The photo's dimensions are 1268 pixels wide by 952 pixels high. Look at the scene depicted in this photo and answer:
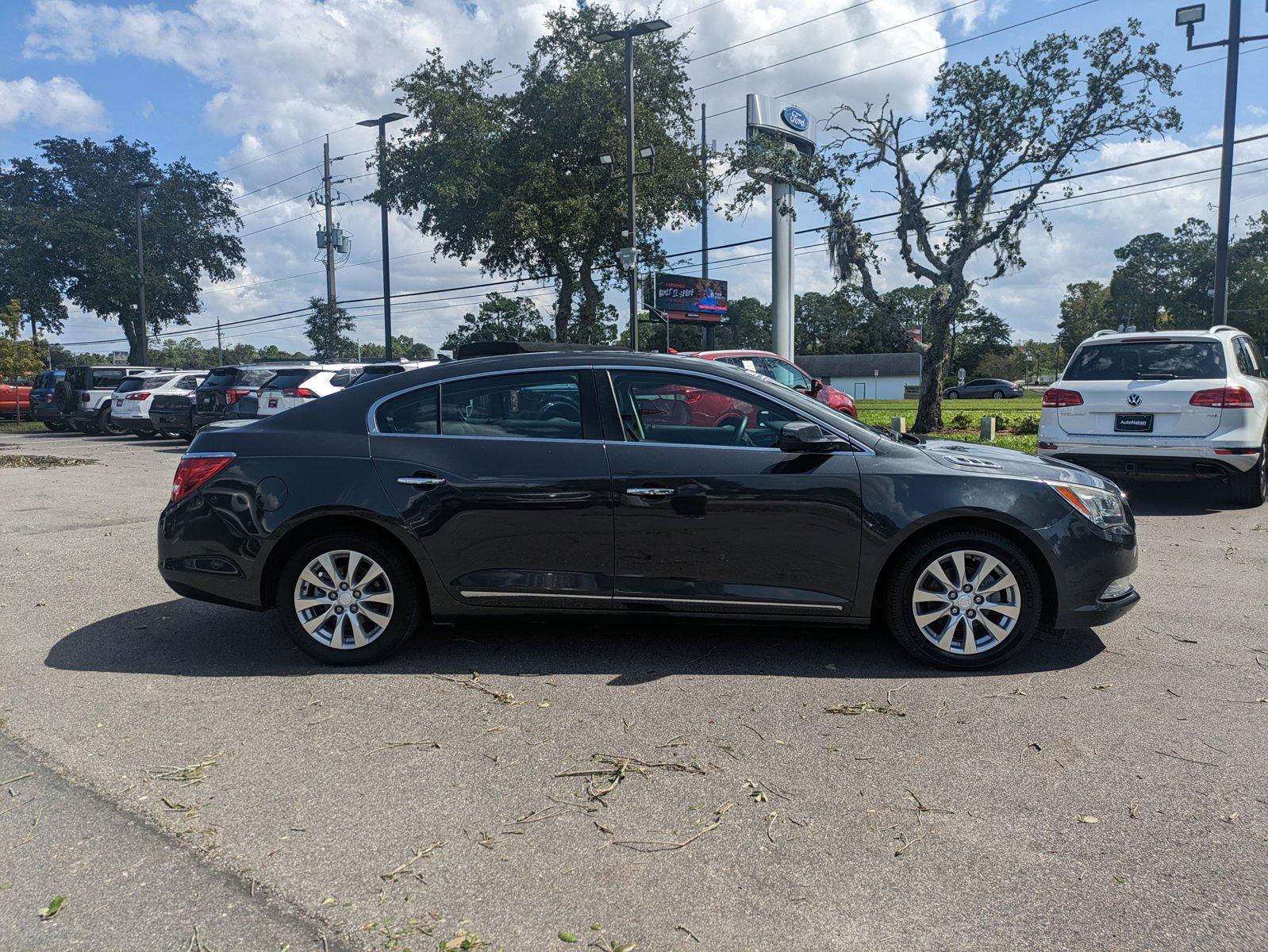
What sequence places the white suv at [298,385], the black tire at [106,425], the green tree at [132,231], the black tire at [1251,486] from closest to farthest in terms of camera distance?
the black tire at [1251,486], the white suv at [298,385], the black tire at [106,425], the green tree at [132,231]

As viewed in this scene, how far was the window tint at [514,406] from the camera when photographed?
4.94m

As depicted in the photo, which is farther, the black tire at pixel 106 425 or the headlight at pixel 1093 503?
the black tire at pixel 106 425

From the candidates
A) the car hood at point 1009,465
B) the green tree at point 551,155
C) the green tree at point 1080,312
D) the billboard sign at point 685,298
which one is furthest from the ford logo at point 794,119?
the green tree at point 1080,312

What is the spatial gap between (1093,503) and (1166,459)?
17.7 ft

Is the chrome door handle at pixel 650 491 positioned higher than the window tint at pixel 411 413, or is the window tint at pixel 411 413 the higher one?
the window tint at pixel 411 413

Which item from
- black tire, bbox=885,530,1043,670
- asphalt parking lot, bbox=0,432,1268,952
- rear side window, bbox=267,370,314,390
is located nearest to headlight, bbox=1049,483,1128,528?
black tire, bbox=885,530,1043,670

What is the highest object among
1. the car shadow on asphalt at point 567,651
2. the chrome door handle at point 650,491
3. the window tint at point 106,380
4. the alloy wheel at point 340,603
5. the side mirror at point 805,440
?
the window tint at point 106,380

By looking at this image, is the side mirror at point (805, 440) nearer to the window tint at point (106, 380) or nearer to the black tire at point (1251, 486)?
Answer: the black tire at point (1251, 486)

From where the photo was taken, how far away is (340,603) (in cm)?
495

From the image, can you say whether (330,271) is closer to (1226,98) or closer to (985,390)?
(1226,98)

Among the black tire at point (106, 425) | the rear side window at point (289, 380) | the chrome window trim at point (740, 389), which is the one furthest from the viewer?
the black tire at point (106, 425)

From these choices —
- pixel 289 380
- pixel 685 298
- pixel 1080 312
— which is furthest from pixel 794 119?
pixel 1080 312

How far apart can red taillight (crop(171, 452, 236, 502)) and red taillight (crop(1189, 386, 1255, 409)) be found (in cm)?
867

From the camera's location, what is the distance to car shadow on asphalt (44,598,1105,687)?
4887mm
